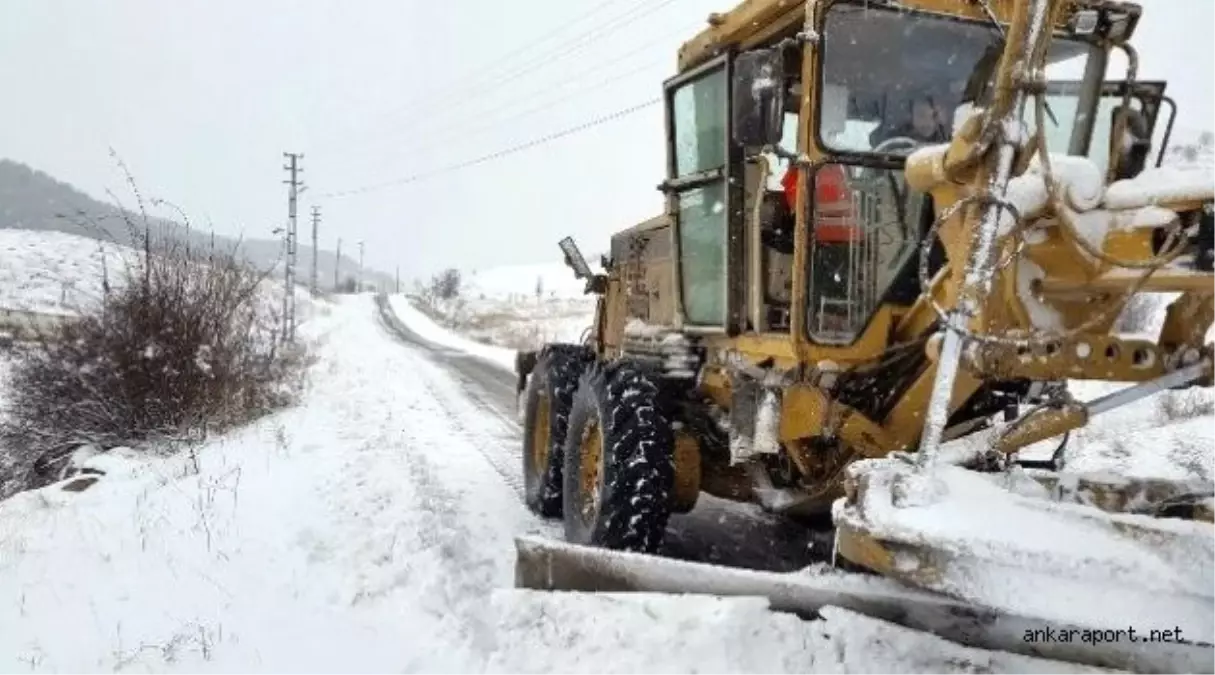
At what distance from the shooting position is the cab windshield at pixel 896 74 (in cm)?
362

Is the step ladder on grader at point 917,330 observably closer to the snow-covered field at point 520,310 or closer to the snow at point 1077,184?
the snow at point 1077,184

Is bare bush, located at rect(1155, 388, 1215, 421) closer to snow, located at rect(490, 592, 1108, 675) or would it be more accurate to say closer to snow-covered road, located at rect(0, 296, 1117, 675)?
snow-covered road, located at rect(0, 296, 1117, 675)

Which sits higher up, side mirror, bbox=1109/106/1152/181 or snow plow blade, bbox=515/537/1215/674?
side mirror, bbox=1109/106/1152/181

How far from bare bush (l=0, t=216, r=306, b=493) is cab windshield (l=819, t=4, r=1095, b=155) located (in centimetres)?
776

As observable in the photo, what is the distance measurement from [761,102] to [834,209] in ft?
1.92

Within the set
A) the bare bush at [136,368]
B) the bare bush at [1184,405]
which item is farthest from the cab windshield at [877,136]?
the bare bush at [136,368]

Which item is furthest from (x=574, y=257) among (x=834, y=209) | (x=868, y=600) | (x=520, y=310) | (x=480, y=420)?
(x=520, y=310)

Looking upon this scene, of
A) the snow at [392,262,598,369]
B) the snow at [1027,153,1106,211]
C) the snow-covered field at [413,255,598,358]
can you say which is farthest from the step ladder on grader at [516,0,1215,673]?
the snow-covered field at [413,255,598,358]

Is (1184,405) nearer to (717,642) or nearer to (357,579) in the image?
(717,642)

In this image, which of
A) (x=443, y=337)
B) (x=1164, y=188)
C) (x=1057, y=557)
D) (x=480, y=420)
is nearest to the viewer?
(x=1057, y=557)

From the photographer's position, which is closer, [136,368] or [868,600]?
[868,600]

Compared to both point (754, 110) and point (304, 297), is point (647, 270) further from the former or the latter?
point (304, 297)

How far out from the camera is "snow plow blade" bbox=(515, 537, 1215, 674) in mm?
2307

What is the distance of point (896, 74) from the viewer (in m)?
3.75
